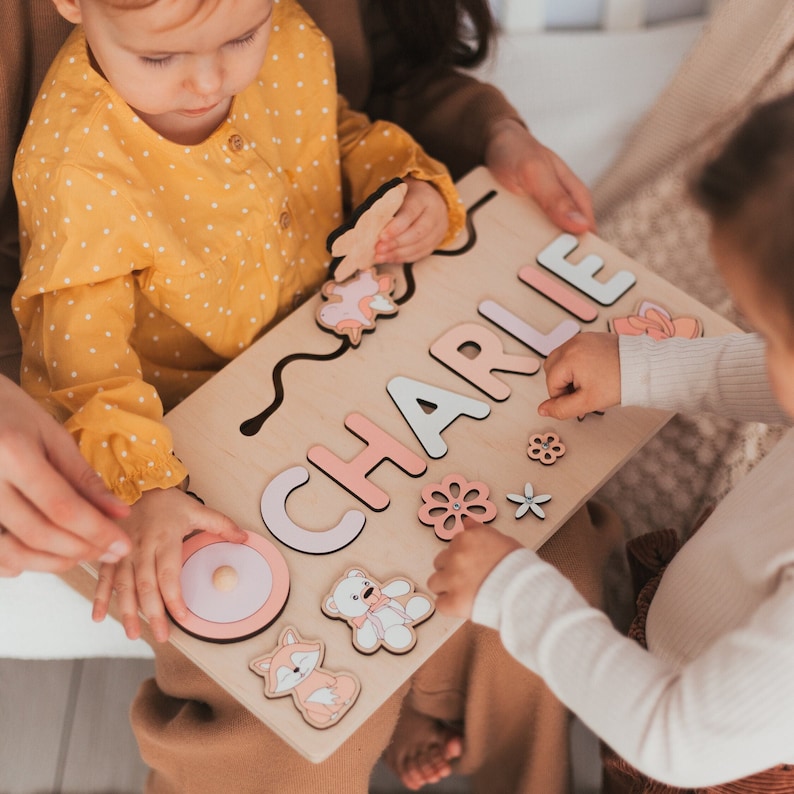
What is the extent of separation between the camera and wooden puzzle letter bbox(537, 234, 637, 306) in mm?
818

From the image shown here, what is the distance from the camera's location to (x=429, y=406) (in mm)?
748

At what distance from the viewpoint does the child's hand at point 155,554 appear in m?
0.64

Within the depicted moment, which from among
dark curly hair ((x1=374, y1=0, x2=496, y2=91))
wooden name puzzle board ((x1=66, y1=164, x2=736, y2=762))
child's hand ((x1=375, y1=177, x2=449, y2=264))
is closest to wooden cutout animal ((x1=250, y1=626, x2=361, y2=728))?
wooden name puzzle board ((x1=66, y1=164, x2=736, y2=762))

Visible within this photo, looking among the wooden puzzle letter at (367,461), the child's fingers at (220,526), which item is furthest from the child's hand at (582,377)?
the child's fingers at (220,526)

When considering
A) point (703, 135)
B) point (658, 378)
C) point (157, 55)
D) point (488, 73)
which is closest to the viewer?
point (157, 55)

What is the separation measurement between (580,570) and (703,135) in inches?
23.5

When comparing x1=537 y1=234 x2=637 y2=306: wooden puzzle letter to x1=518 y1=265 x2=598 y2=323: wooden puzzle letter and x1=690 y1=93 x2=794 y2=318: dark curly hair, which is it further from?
x1=690 y1=93 x2=794 y2=318: dark curly hair

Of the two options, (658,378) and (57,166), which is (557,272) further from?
(57,166)

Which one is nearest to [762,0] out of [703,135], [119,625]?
[703,135]

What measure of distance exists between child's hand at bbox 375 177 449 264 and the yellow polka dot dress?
20mm

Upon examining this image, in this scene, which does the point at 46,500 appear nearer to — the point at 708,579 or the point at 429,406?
the point at 429,406

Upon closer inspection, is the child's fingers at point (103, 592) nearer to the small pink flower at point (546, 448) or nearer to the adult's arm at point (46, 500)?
the adult's arm at point (46, 500)

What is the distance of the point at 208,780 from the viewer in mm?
791

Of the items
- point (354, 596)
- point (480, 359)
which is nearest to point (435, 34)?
point (480, 359)
